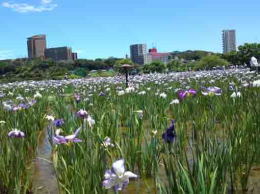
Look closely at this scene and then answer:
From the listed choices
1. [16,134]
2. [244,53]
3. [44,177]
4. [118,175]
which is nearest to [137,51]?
[244,53]

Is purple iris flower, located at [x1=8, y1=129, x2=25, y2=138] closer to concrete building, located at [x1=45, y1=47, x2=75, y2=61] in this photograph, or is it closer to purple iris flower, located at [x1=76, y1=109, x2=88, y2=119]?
purple iris flower, located at [x1=76, y1=109, x2=88, y2=119]

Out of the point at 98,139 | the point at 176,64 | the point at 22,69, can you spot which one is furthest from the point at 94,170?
the point at 22,69

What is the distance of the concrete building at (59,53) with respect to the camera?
92.6 metres

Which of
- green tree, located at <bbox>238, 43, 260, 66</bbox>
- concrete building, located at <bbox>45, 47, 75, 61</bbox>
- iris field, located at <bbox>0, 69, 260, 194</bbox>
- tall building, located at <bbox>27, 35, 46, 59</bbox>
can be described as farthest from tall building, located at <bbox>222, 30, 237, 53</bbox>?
iris field, located at <bbox>0, 69, 260, 194</bbox>

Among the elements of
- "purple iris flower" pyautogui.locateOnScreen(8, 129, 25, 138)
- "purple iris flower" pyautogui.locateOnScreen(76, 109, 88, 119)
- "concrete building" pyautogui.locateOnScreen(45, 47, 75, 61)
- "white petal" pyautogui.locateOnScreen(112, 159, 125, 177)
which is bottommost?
"purple iris flower" pyautogui.locateOnScreen(8, 129, 25, 138)

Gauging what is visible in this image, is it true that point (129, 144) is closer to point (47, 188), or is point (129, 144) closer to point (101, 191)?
point (47, 188)

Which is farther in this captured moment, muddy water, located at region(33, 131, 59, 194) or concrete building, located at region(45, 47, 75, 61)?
concrete building, located at region(45, 47, 75, 61)

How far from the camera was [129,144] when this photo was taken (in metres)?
4.17

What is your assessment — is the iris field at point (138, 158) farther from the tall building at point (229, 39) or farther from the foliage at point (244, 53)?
the tall building at point (229, 39)

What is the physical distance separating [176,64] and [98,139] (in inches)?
1679

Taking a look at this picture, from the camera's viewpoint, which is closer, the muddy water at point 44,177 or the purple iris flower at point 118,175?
the purple iris flower at point 118,175

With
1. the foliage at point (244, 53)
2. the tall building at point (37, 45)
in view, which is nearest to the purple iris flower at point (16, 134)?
the foliage at point (244, 53)

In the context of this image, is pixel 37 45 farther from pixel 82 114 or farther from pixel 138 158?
pixel 82 114

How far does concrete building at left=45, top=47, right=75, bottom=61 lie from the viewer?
92.6 meters
